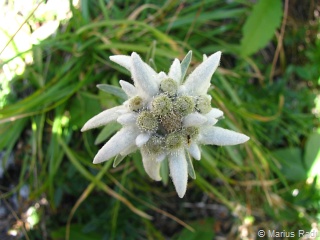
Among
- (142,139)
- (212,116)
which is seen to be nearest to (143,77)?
(142,139)

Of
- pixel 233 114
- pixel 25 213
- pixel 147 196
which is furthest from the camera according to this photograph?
pixel 147 196

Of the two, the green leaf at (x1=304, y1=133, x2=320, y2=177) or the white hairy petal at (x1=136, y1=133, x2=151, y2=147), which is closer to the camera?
the white hairy petal at (x1=136, y1=133, x2=151, y2=147)

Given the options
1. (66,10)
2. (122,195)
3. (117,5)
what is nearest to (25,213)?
(122,195)

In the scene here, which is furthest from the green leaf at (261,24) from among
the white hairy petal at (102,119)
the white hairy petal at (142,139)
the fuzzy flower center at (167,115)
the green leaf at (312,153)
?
the white hairy petal at (142,139)

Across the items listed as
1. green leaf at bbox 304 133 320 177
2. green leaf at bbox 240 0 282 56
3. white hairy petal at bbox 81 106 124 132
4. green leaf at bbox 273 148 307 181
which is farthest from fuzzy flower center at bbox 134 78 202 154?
green leaf at bbox 304 133 320 177

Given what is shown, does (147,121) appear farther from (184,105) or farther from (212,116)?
(212,116)

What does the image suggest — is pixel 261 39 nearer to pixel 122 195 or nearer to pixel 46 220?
pixel 122 195

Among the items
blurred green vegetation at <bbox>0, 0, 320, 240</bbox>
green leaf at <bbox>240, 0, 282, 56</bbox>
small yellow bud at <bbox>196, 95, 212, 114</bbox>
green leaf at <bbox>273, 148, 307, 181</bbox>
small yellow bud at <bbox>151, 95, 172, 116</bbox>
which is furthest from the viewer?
green leaf at <bbox>273, 148, 307, 181</bbox>

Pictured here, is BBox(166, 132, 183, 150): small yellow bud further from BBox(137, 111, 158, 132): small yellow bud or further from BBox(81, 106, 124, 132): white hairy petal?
BBox(81, 106, 124, 132): white hairy petal
